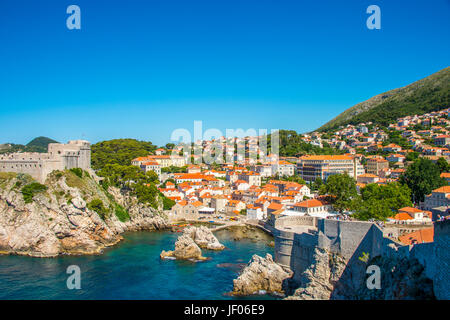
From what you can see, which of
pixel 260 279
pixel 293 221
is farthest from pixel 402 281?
pixel 293 221

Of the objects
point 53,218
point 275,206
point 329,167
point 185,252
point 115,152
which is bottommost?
point 185,252

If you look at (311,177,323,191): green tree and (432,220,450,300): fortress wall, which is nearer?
(432,220,450,300): fortress wall

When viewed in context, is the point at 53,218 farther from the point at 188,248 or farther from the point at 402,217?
the point at 402,217

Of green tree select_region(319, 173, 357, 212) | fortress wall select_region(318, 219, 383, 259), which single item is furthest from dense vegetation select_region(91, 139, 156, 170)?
fortress wall select_region(318, 219, 383, 259)

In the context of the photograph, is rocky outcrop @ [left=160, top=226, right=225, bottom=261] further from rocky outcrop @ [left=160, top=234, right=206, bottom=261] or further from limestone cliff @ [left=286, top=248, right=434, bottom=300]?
limestone cliff @ [left=286, top=248, right=434, bottom=300]

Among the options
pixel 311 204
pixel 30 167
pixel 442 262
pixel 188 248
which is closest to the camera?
pixel 442 262

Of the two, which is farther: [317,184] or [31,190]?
[317,184]
